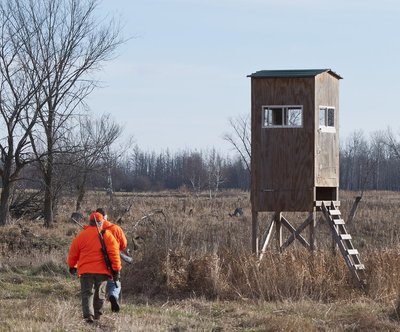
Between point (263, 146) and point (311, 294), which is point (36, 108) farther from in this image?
point (311, 294)

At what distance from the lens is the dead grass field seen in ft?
45.7

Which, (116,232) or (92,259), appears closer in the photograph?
(92,259)

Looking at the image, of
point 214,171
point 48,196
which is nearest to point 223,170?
point 214,171

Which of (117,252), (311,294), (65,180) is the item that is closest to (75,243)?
(117,252)

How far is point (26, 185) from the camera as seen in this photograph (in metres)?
38.8

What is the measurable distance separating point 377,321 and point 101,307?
4.44 meters

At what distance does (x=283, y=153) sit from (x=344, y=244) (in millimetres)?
2486

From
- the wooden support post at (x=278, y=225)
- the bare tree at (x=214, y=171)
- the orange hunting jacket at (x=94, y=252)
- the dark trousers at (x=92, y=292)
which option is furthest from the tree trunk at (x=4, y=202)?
the bare tree at (x=214, y=171)

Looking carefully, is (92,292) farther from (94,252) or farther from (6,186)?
(6,186)

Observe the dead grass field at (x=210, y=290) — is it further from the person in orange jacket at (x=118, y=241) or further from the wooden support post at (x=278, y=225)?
the wooden support post at (x=278, y=225)

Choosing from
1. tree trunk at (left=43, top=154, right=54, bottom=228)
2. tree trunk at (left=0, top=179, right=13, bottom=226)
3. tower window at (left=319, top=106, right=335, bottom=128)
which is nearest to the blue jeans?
tower window at (left=319, top=106, right=335, bottom=128)

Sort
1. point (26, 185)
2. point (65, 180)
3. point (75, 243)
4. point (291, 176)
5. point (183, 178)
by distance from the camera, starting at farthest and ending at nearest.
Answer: point (183, 178), point (26, 185), point (65, 180), point (291, 176), point (75, 243)

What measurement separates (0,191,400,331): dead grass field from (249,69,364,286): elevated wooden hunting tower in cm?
107

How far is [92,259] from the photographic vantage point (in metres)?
13.5
